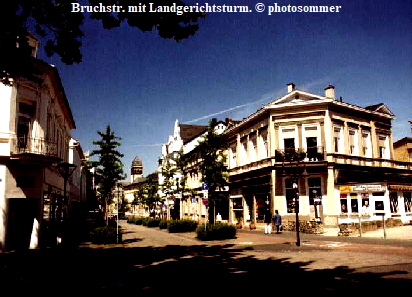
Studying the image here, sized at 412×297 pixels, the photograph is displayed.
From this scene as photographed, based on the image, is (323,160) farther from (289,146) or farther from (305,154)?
(289,146)

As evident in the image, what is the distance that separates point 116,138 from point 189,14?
67.6 ft

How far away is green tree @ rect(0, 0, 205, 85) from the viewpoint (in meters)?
7.71

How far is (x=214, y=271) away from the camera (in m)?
10.0

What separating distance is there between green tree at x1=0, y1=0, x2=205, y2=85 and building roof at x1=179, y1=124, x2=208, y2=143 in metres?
44.1

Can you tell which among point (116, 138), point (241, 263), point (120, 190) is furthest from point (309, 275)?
point (116, 138)

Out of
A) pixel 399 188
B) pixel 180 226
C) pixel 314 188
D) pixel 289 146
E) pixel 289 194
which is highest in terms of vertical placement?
pixel 289 146

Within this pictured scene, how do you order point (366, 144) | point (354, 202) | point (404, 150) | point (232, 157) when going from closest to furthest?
point (354, 202), point (366, 144), point (404, 150), point (232, 157)

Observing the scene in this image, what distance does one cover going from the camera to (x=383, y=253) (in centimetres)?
1267

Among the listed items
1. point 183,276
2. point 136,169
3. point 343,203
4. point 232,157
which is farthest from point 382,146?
point 136,169

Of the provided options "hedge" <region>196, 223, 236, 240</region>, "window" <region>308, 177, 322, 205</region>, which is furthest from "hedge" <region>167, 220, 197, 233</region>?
"window" <region>308, 177, 322, 205</region>

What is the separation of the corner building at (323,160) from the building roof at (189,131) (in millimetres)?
22857

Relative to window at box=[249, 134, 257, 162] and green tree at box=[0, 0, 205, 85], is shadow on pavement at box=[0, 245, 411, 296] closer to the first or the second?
green tree at box=[0, 0, 205, 85]

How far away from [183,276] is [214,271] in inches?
42.9

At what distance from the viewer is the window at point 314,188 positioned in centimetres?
2595
